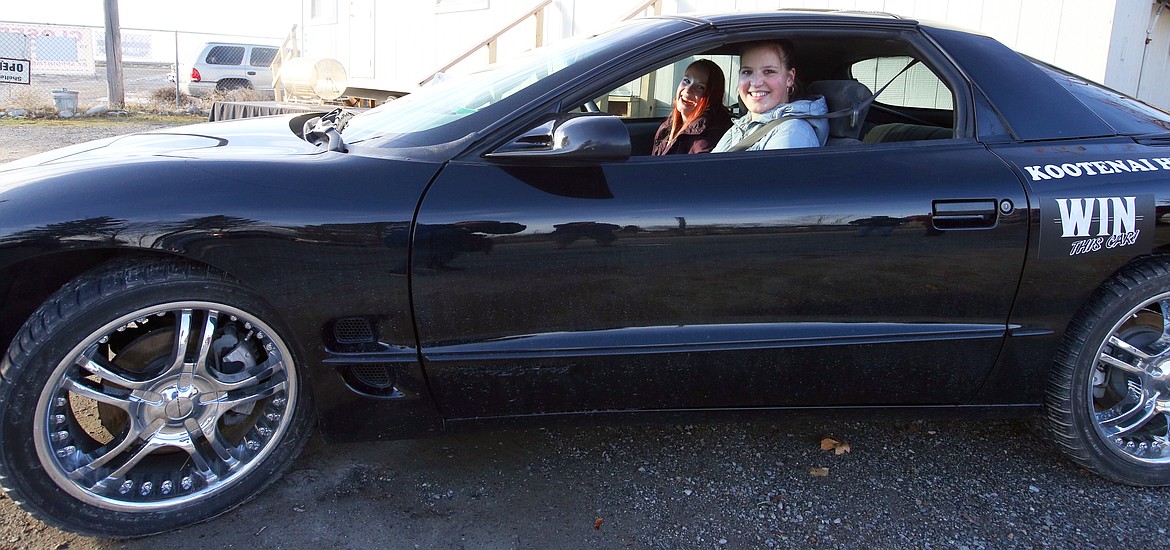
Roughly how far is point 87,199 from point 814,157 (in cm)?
200

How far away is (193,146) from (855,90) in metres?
2.28

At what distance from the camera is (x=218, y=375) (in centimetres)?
231

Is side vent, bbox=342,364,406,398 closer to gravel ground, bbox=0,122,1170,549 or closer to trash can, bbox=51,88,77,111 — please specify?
gravel ground, bbox=0,122,1170,549

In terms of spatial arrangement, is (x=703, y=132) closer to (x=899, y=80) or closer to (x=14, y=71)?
(x=899, y=80)

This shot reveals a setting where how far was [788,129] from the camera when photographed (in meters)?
2.70

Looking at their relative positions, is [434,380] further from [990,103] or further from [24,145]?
[24,145]

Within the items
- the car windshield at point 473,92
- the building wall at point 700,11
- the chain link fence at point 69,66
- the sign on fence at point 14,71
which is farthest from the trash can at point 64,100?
the car windshield at point 473,92

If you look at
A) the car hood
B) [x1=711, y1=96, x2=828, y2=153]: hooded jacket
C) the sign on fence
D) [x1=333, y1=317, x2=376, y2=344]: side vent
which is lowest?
[x1=333, y1=317, x2=376, y2=344]: side vent

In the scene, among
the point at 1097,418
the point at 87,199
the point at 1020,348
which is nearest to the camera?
the point at 87,199

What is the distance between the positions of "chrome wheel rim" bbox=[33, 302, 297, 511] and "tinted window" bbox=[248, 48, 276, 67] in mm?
19683

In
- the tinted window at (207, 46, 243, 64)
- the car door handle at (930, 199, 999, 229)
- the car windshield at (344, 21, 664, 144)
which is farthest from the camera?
the tinted window at (207, 46, 243, 64)

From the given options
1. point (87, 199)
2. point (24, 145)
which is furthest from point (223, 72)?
point (87, 199)

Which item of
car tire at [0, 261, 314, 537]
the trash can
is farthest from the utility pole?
car tire at [0, 261, 314, 537]

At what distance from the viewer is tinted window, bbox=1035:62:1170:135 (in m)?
2.68
